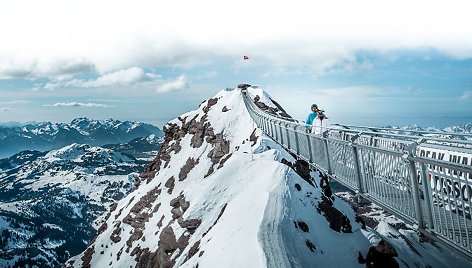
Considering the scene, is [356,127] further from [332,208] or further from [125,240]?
[125,240]

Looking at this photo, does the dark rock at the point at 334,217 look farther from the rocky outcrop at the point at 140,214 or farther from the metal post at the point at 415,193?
the rocky outcrop at the point at 140,214

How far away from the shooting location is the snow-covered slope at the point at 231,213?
28547mm

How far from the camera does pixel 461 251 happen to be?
22.8 feet

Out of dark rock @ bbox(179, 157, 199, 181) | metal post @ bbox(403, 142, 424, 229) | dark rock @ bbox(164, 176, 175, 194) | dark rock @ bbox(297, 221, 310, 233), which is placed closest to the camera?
metal post @ bbox(403, 142, 424, 229)

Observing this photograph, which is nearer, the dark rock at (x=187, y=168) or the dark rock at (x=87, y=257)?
the dark rock at (x=187, y=168)

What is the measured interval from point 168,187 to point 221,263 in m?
50.4

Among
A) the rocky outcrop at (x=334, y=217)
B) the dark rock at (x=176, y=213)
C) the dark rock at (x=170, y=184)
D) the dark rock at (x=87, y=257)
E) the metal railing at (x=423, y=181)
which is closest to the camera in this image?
the metal railing at (x=423, y=181)

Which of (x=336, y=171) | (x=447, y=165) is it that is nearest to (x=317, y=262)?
(x=336, y=171)

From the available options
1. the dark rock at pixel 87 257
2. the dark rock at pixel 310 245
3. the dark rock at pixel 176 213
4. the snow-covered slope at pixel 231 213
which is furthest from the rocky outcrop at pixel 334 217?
the dark rock at pixel 87 257

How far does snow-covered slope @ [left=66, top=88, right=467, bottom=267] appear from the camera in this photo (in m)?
28.5

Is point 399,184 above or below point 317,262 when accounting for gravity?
above

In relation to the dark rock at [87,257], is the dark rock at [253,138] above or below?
above

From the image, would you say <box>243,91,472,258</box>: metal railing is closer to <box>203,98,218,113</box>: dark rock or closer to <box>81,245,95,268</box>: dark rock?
<box>203,98,218,113</box>: dark rock

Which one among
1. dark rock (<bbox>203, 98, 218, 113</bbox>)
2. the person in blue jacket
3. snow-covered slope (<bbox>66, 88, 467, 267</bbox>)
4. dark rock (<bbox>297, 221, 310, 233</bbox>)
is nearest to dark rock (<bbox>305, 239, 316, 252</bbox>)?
snow-covered slope (<bbox>66, 88, 467, 267</bbox>)
